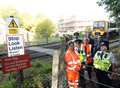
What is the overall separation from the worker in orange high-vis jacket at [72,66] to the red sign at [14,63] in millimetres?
1265

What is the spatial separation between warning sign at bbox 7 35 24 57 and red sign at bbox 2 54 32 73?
0.12m

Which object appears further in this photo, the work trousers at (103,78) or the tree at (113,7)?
the tree at (113,7)

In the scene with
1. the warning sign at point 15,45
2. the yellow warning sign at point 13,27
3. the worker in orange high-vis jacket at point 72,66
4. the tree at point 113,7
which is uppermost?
the tree at point 113,7

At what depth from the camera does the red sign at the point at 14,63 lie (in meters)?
7.82

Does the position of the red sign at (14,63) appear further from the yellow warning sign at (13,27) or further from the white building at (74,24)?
the white building at (74,24)

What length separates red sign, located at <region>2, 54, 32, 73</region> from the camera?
25.6 ft

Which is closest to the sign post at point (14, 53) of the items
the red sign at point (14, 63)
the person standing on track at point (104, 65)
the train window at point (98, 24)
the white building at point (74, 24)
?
the red sign at point (14, 63)

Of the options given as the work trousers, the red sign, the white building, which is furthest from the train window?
the white building

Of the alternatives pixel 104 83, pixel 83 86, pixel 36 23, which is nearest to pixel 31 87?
pixel 83 86

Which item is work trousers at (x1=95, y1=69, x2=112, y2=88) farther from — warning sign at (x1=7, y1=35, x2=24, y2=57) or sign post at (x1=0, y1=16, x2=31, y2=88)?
warning sign at (x1=7, y1=35, x2=24, y2=57)

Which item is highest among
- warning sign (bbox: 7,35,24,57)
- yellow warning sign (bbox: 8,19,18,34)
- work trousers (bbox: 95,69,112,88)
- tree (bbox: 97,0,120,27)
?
tree (bbox: 97,0,120,27)

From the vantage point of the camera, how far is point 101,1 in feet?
62.8

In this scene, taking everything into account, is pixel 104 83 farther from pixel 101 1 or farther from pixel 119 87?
pixel 101 1

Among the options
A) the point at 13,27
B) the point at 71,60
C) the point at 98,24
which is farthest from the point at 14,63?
the point at 98,24
